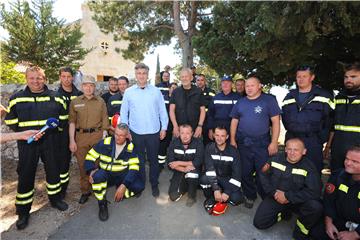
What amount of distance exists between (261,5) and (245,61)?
2.23m

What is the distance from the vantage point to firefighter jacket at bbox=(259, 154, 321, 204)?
138 inches

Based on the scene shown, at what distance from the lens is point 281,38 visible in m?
5.37

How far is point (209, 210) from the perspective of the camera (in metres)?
4.05

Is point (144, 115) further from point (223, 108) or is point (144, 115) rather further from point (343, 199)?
point (343, 199)

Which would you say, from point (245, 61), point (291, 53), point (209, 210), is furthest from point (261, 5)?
point (209, 210)

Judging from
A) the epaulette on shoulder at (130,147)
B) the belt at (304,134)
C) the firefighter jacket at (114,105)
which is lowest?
the epaulette on shoulder at (130,147)

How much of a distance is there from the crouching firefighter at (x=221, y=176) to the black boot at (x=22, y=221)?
2510 mm

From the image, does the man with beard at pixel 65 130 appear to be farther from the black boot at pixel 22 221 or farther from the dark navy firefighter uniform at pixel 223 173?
the dark navy firefighter uniform at pixel 223 173

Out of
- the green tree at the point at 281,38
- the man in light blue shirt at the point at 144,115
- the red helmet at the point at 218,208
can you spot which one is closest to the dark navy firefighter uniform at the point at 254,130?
the red helmet at the point at 218,208

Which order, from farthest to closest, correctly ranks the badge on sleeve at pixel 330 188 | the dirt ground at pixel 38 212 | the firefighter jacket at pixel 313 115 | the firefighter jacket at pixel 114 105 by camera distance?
the firefighter jacket at pixel 114 105
the firefighter jacket at pixel 313 115
the dirt ground at pixel 38 212
the badge on sleeve at pixel 330 188

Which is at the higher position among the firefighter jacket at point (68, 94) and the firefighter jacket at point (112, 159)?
the firefighter jacket at point (68, 94)

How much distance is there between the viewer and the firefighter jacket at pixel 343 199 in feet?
10.1

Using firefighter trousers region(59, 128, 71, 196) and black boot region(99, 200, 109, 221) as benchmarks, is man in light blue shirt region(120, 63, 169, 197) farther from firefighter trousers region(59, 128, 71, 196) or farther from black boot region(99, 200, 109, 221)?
firefighter trousers region(59, 128, 71, 196)

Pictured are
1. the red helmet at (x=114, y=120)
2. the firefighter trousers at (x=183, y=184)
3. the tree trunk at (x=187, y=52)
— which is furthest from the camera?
the tree trunk at (x=187, y=52)
